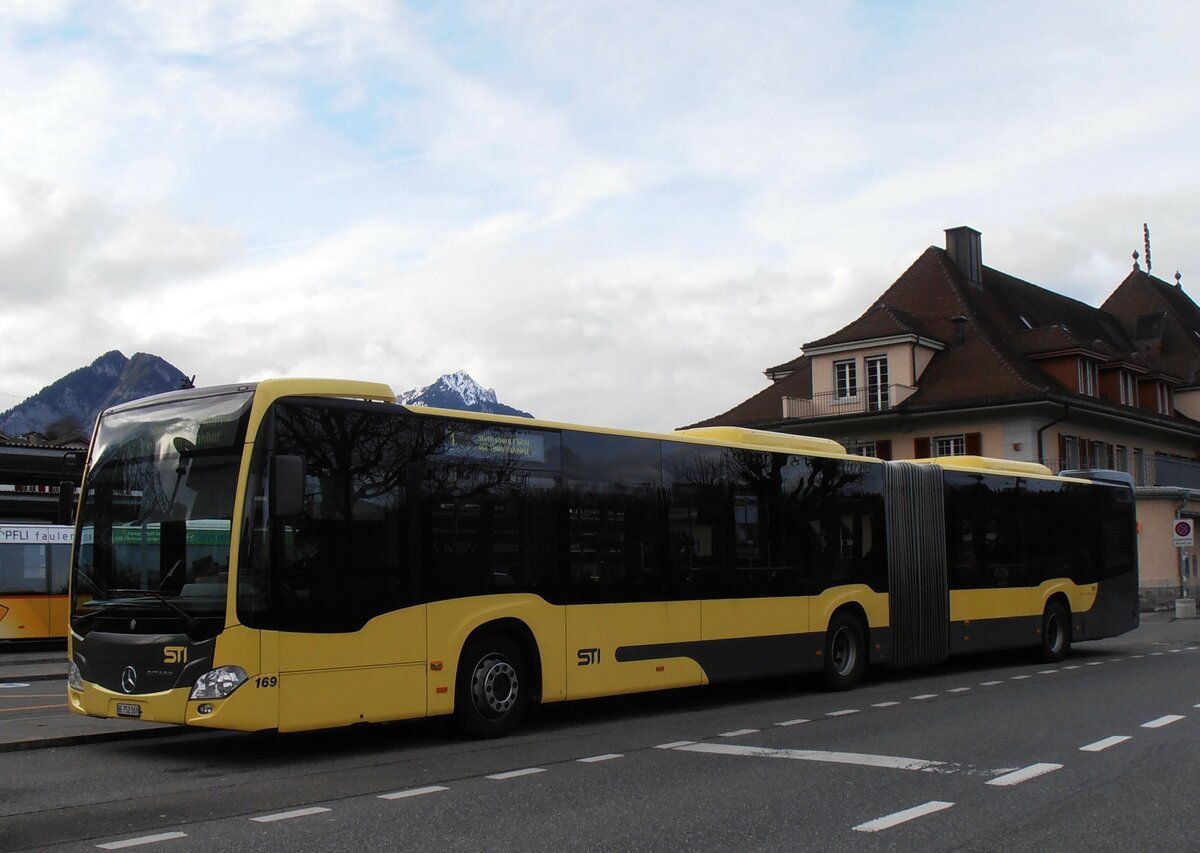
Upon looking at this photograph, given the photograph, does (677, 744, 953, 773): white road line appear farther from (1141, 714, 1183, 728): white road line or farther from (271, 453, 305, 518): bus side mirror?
(271, 453, 305, 518): bus side mirror

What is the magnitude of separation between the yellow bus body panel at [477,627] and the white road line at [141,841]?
3.82m

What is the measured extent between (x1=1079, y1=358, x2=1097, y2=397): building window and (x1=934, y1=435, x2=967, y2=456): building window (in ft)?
18.5

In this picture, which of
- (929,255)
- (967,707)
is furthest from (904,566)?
(929,255)

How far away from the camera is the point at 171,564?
1034 centimetres

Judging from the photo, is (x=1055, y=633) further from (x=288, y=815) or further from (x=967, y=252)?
(x=967, y=252)

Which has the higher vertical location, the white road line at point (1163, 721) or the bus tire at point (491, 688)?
the bus tire at point (491, 688)

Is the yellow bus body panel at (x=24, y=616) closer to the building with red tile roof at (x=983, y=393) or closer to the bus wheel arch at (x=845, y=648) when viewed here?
the bus wheel arch at (x=845, y=648)

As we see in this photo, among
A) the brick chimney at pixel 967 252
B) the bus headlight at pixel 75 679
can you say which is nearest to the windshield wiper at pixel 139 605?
the bus headlight at pixel 75 679

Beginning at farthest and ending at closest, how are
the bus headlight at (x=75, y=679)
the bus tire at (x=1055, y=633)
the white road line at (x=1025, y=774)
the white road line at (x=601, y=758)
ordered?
the bus tire at (x=1055, y=633) → the bus headlight at (x=75, y=679) → the white road line at (x=601, y=758) → the white road line at (x=1025, y=774)

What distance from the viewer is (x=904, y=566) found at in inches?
711

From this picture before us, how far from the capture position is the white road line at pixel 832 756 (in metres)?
10.0

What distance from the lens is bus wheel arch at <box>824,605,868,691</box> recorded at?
1642 cm

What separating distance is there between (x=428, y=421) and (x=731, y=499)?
469cm

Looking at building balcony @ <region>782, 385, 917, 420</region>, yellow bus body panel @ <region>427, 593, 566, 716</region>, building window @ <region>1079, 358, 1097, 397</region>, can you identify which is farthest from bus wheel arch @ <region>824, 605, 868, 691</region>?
building window @ <region>1079, 358, 1097, 397</region>
